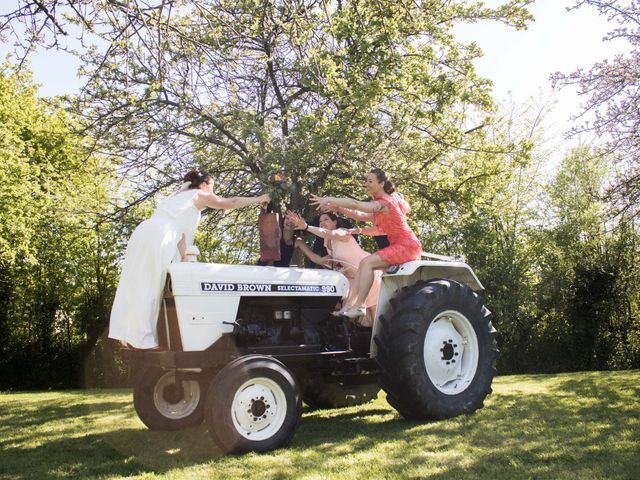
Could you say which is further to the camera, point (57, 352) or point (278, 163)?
point (57, 352)

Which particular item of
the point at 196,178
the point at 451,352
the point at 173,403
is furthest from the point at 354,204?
the point at 173,403

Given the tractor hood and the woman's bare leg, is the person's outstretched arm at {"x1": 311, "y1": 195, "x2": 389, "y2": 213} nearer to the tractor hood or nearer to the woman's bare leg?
the woman's bare leg

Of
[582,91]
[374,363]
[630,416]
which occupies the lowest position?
[630,416]

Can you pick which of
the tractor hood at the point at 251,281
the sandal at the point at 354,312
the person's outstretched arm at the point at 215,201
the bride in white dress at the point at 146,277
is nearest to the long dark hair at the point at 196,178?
the person's outstretched arm at the point at 215,201

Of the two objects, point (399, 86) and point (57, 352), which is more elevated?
point (399, 86)

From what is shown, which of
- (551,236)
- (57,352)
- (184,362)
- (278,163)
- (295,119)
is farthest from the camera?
(551,236)

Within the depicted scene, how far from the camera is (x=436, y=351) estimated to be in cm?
573

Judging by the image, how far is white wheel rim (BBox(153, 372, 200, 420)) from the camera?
564 cm

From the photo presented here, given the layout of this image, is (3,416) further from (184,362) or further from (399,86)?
(399,86)

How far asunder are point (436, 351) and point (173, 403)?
2.46 metres

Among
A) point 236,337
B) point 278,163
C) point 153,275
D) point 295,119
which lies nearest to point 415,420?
point 236,337

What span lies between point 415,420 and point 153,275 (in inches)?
103

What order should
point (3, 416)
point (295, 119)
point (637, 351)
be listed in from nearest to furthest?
point (3, 416)
point (295, 119)
point (637, 351)

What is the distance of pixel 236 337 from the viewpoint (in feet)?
16.1
